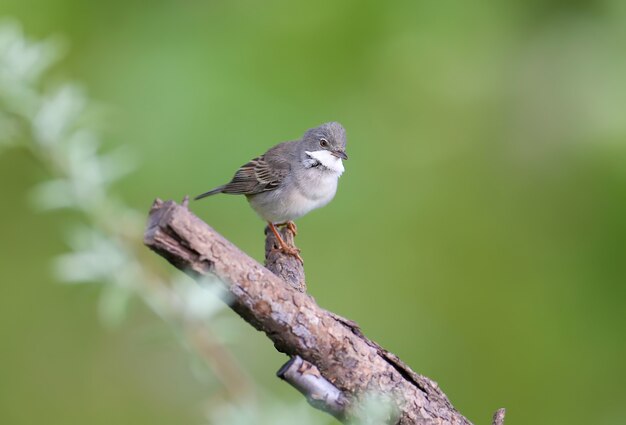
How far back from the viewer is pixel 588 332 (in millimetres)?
4012

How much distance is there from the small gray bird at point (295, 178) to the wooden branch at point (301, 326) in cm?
148

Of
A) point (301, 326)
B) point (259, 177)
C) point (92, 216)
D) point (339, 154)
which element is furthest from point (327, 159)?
point (92, 216)

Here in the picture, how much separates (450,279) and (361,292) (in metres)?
0.46

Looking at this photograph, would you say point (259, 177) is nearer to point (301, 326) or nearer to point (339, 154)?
point (339, 154)

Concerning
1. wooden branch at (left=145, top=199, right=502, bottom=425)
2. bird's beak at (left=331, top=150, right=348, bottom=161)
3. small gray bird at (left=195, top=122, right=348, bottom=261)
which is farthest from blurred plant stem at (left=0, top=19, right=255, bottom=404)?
bird's beak at (left=331, top=150, right=348, bottom=161)

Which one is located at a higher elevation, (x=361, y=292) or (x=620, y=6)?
(x=620, y=6)

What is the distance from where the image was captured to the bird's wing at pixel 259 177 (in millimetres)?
2959

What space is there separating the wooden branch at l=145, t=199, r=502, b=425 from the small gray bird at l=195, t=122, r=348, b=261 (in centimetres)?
148

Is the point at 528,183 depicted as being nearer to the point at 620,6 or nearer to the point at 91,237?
the point at 620,6

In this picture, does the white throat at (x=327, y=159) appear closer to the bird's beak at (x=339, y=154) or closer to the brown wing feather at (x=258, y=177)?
the bird's beak at (x=339, y=154)

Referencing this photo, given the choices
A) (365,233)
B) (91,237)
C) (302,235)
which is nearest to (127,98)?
(302,235)

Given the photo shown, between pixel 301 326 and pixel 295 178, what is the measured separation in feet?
5.80

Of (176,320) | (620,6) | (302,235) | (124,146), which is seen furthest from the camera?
(620,6)

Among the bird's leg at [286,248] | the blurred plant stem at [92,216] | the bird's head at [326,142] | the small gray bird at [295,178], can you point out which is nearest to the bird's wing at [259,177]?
the small gray bird at [295,178]
